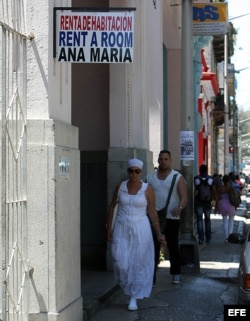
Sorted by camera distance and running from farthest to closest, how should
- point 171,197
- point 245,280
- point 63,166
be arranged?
1. point 171,197
2. point 245,280
3. point 63,166

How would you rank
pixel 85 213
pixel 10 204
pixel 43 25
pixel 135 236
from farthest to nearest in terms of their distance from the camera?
pixel 85 213 → pixel 135 236 → pixel 43 25 → pixel 10 204

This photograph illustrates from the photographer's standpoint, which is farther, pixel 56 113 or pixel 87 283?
pixel 87 283

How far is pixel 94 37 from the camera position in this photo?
6887mm

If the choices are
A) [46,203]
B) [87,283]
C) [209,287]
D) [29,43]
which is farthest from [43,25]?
[209,287]

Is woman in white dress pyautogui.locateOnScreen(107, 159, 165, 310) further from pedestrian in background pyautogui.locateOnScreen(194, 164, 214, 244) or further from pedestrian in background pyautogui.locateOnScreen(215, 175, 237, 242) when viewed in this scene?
pedestrian in background pyautogui.locateOnScreen(215, 175, 237, 242)

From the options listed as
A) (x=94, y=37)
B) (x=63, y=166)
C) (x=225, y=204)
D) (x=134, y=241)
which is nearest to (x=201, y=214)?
(x=225, y=204)

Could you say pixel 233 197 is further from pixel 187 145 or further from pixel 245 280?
pixel 245 280

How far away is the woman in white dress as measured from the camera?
324 inches

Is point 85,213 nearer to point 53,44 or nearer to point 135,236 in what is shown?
point 135,236

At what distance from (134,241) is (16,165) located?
2456 millimetres

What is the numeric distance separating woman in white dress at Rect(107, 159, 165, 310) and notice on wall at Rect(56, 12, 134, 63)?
6.20 ft

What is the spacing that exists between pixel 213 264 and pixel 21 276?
6.53 m

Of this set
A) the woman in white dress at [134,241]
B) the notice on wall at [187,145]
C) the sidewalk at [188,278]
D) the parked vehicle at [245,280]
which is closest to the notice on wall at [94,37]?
the woman in white dress at [134,241]

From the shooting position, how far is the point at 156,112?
13.9 m
